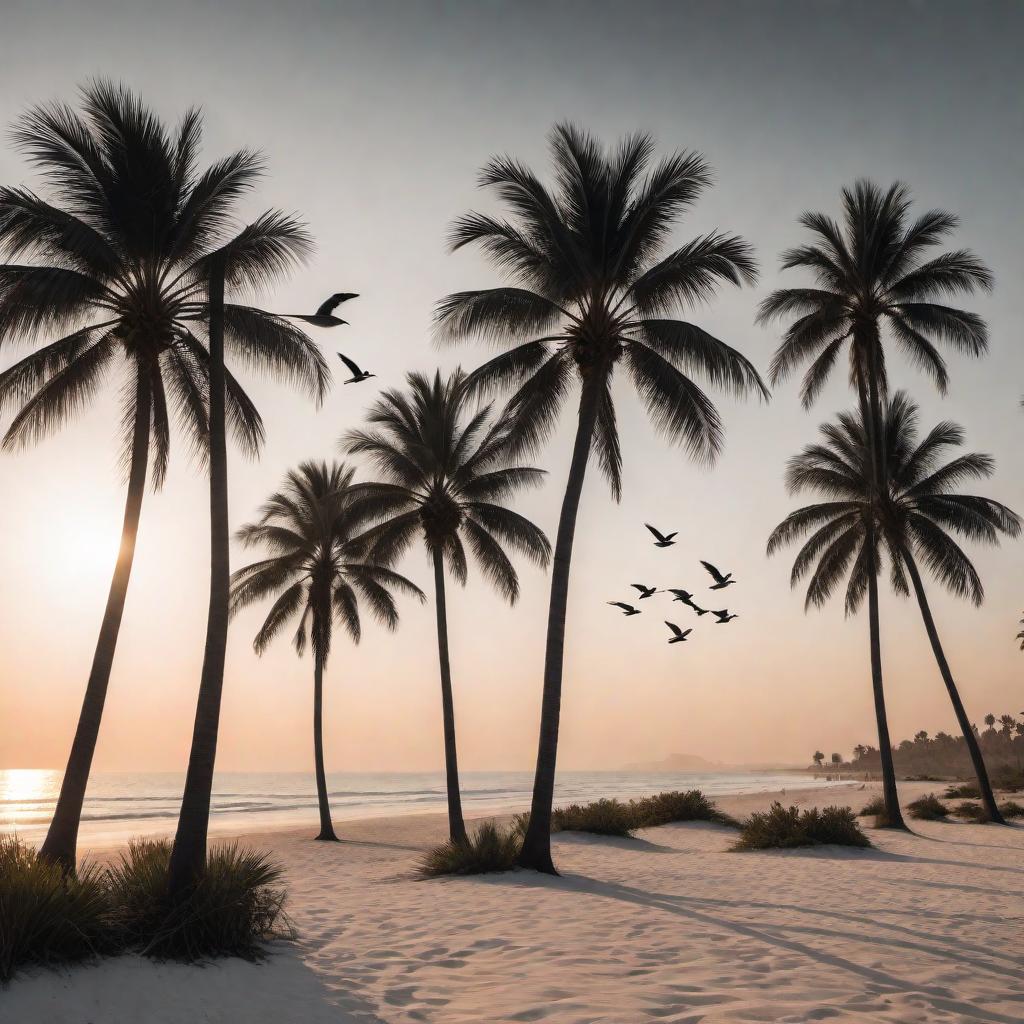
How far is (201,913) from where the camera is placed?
22.5 feet

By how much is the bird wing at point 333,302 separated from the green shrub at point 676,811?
1686 centimetres

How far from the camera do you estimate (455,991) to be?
20.0 feet

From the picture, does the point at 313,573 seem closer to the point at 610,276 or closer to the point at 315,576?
the point at 315,576

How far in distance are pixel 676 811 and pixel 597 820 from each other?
14.9 ft

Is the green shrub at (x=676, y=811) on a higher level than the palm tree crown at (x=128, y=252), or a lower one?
lower

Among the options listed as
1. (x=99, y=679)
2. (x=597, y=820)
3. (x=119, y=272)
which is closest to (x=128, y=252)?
(x=119, y=272)

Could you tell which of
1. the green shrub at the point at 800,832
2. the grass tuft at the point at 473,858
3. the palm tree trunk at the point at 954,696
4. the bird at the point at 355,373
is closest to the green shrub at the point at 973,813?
the palm tree trunk at the point at 954,696

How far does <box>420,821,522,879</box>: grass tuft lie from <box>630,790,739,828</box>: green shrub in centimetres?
991

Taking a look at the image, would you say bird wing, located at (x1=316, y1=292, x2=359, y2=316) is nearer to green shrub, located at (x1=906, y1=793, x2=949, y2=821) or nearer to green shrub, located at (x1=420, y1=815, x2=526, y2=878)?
green shrub, located at (x1=420, y1=815, x2=526, y2=878)

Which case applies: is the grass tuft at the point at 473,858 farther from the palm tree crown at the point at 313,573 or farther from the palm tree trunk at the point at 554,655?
the palm tree crown at the point at 313,573

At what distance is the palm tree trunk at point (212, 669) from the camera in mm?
8078

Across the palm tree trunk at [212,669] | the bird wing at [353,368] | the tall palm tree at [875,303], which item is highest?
the tall palm tree at [875,303]

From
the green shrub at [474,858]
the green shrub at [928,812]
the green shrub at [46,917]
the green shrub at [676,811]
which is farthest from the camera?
the green shrub at [928,812]

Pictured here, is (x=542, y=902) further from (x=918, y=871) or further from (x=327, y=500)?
(x=327, y=500)
